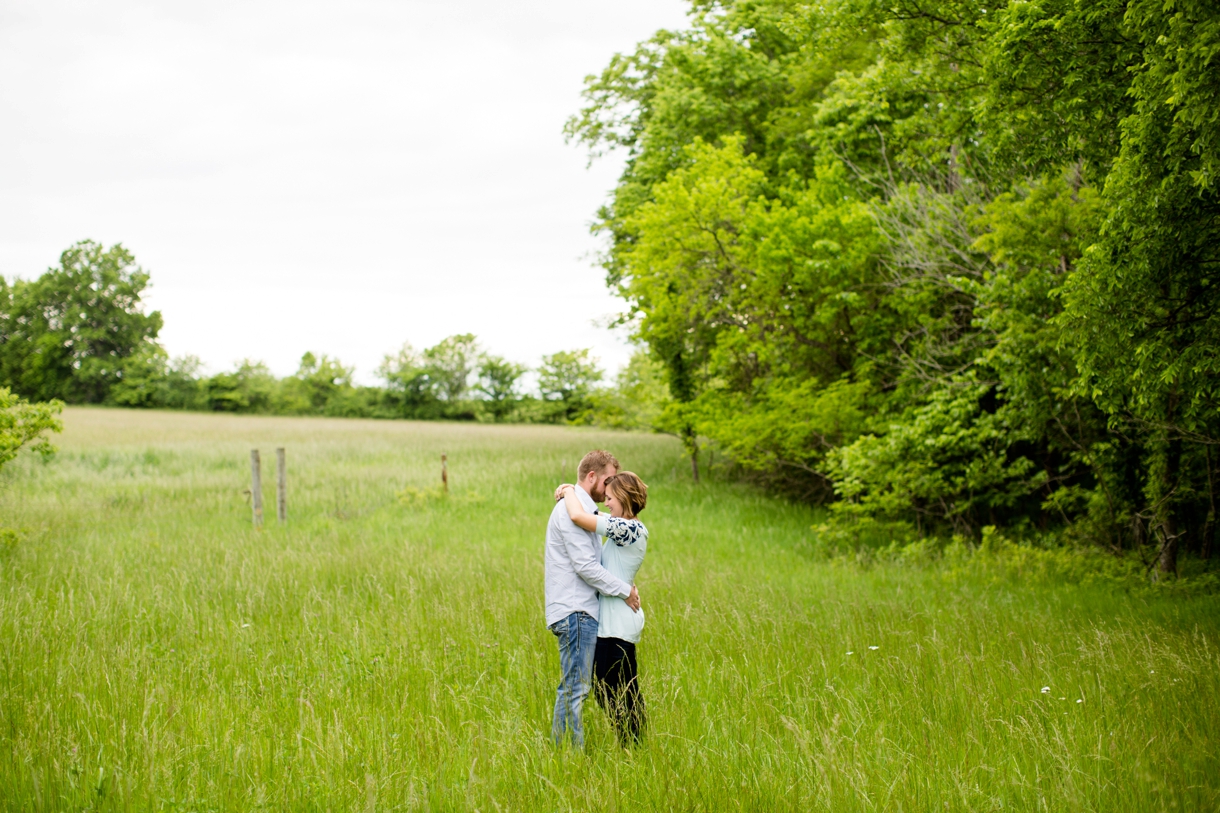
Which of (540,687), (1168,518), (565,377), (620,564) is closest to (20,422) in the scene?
(540,687)

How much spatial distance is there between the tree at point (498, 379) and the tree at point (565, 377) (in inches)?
177

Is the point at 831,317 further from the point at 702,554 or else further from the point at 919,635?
the point at 919,635

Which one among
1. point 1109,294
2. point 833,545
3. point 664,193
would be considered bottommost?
point 833,545

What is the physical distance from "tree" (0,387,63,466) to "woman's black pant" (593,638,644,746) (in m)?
8.06

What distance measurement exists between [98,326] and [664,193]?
75087 mm

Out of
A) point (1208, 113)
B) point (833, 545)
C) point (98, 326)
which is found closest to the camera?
point (1208, 113)

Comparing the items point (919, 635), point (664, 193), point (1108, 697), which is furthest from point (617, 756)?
point (664, 193)

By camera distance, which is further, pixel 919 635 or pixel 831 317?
pixel 831 317

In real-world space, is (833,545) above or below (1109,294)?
below

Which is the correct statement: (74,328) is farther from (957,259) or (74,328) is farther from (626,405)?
(957,259)

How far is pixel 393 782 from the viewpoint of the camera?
12.6 feet

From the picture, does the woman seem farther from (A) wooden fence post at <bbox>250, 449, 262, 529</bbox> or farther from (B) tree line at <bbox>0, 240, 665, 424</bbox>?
(B) tree line at <bbox>0, 240, 665, 424</bbox>

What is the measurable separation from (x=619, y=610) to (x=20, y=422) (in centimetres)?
899

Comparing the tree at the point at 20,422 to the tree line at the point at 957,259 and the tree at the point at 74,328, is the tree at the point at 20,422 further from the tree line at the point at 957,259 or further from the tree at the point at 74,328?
the tree at the point at 74,328
